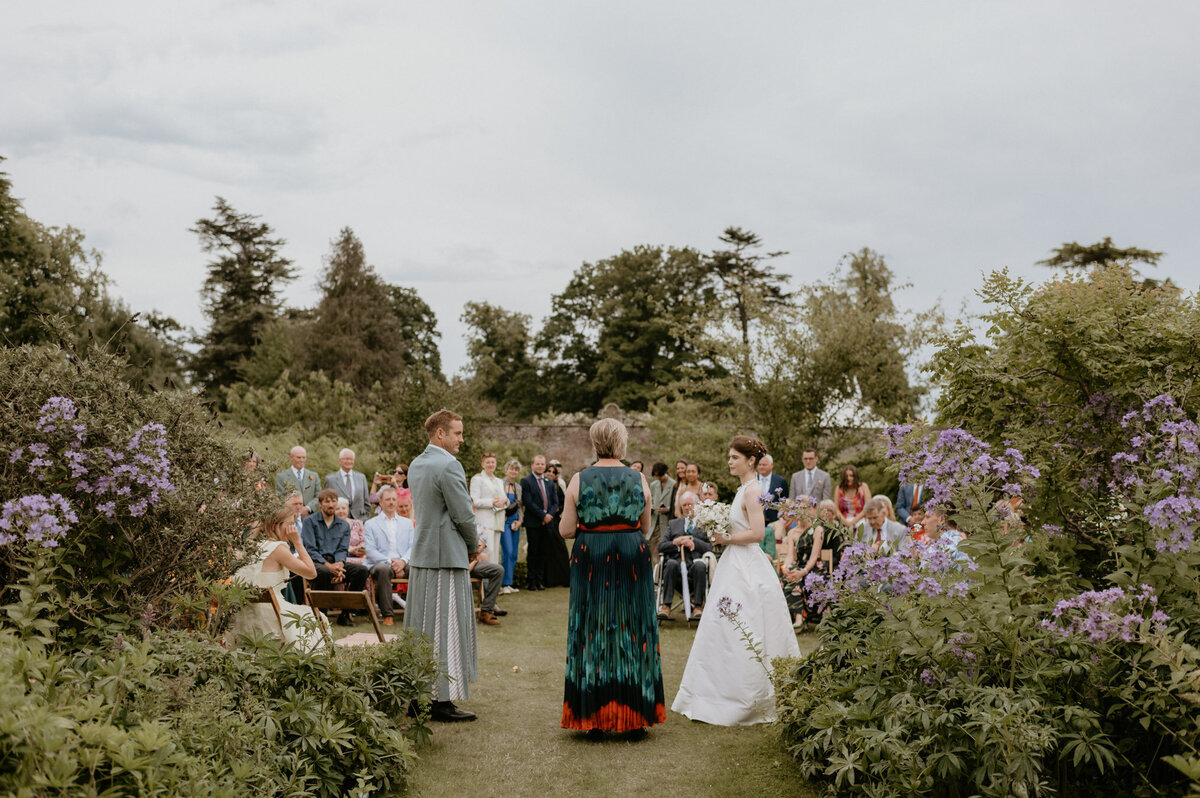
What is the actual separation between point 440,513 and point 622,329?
39.6m

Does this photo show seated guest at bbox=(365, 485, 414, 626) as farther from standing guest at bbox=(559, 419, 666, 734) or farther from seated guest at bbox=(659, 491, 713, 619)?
standing guest at bbox=(559, 419, 666, 734)

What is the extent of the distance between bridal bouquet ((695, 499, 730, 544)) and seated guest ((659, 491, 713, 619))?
11.3ft

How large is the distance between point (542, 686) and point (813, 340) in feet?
43.2

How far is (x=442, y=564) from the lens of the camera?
673 centimetres

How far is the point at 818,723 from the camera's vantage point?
4.90m

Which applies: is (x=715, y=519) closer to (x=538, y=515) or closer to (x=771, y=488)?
(x=771, y=488)

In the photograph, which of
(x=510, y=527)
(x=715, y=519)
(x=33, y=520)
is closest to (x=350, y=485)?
(x=510, y=527)

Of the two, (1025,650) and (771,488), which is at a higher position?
(771,488)

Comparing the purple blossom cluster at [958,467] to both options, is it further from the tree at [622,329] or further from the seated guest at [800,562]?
the tree at [622,329]

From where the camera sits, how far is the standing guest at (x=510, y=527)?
575 inches

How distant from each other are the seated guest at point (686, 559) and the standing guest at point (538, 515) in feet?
11.4

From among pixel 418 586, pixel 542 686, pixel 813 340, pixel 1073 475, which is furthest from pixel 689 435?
pixel 1073 475

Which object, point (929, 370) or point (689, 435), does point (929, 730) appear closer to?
point (929, 370)

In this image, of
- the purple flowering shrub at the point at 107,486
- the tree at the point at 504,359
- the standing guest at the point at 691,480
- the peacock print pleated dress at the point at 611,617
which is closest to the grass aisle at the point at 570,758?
the peacock print pleated dress at the point at 611,617
